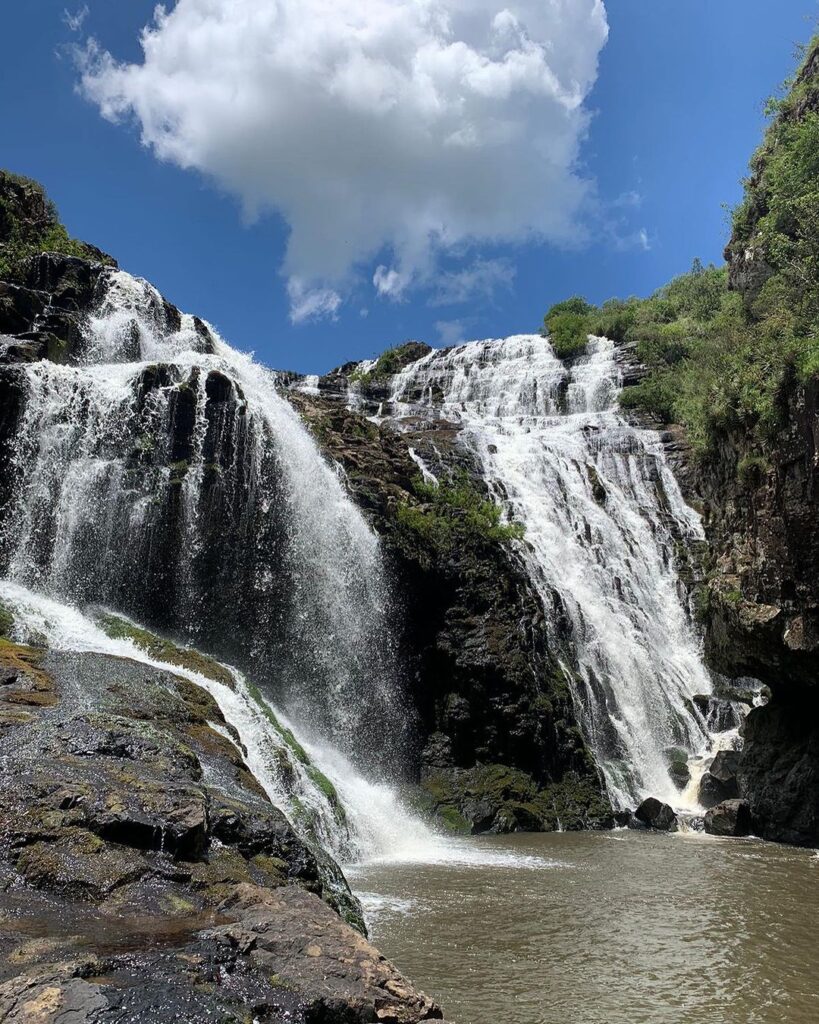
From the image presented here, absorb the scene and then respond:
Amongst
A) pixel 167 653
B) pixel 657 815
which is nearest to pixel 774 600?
pixel 657 815

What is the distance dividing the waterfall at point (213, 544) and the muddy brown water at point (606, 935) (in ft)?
18.5

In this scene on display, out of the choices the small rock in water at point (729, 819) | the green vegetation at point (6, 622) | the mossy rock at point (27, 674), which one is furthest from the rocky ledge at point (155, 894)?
the small rock in water at point (729, 819)

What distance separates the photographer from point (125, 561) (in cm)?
1916

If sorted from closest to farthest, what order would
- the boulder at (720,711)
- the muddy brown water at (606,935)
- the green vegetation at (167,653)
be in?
the muddy brown water at (606,935), the green vegetation at (167,653), the boulder at (720,711)

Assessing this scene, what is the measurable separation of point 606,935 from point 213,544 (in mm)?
14572

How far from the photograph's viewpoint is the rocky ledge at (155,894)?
12.5 feet

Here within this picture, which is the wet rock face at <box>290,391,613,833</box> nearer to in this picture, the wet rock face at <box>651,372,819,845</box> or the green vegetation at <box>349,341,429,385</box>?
the wet rock face at <box>651,372,819,845</box>

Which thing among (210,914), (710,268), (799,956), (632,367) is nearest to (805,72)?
(632,367)

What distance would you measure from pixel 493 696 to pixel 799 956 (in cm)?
1331

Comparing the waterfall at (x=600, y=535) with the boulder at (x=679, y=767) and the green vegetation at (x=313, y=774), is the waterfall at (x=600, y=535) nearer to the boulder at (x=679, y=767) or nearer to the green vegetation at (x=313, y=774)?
the boulder at (x=679, y=767)

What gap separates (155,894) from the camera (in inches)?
214

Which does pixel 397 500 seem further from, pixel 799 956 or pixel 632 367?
pixel 632 367

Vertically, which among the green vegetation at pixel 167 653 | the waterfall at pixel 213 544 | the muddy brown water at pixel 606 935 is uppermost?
Result: the waterfall at pixel 213 544

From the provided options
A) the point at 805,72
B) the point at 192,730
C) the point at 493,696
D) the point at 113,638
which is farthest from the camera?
the point at 805,72
